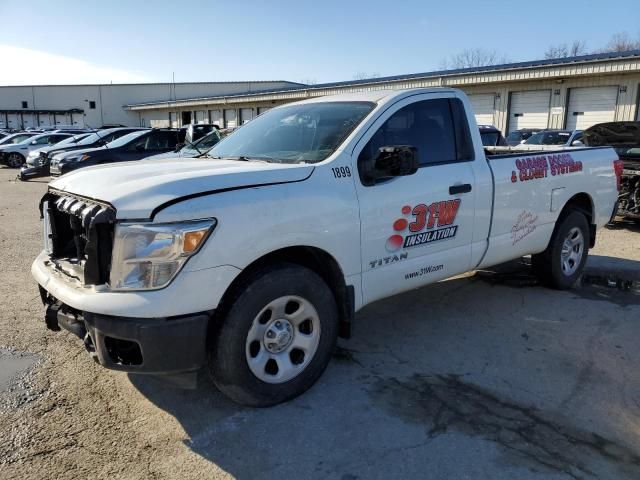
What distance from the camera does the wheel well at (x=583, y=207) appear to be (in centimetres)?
575

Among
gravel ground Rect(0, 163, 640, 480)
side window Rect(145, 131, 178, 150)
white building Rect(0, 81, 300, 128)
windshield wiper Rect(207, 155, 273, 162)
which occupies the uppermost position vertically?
white building Rect(0, 81, 300, 128)

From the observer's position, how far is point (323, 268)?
3646mm

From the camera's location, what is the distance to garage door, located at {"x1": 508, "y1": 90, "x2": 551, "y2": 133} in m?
23.6

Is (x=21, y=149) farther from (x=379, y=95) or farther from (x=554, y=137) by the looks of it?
(x=379, y=95)

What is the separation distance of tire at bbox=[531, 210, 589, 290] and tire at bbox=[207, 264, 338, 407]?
3.13 m

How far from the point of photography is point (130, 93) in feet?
235

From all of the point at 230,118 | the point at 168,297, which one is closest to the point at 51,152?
the point at 168,297

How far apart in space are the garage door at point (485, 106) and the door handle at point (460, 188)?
2265 centimetres

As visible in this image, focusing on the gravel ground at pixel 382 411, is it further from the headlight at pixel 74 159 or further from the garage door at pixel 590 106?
the garage door at pixel 590 106

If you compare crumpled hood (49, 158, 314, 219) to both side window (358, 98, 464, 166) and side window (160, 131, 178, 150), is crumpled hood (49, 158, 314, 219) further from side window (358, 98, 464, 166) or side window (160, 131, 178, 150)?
side window (160, 131, 178, 150)

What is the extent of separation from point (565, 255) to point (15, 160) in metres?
26.2

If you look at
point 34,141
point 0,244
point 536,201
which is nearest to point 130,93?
point 34,141

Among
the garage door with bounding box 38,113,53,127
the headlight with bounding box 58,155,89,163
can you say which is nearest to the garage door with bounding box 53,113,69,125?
the garage door with bounding box 38,113,53,127

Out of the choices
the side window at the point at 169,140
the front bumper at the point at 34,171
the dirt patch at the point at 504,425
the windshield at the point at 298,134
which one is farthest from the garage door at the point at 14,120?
the dirt patch at the point at 504,425
